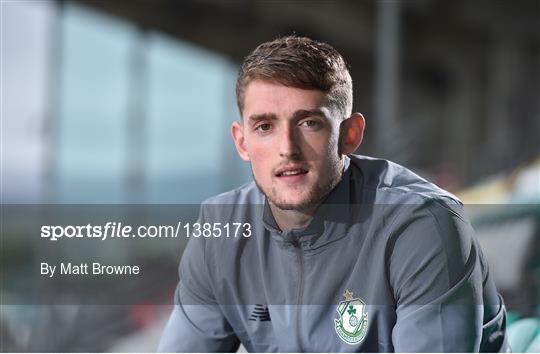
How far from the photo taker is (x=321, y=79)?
1576 mm

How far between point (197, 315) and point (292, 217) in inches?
10.7

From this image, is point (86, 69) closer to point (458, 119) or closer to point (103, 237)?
point (458, 119)

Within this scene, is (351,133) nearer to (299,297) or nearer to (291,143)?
(291,143)

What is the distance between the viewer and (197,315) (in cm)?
171

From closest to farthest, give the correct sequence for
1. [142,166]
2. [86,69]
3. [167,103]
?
[142,166]
[167,103]
[86,69]

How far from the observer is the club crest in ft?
5.21

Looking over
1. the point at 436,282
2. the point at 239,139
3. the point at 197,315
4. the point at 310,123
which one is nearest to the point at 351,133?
the point at 310,123

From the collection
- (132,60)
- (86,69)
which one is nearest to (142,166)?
(132,60)

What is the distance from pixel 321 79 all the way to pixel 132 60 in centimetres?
516

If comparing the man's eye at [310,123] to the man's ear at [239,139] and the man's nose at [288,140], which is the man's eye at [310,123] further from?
the man's ear at [239,139]

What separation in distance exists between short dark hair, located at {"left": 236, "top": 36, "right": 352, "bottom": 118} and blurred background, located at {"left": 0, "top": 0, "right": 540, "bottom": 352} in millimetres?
135

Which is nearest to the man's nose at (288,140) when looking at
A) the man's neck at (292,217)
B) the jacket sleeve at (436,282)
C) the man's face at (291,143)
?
the man's face at (291,143)

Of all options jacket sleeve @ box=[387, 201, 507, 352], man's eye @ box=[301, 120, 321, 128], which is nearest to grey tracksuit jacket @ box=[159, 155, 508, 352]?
jacket sleeve @ box=[387, 201, 507, 352]

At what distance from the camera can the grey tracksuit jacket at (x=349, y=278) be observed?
4.98 feet
